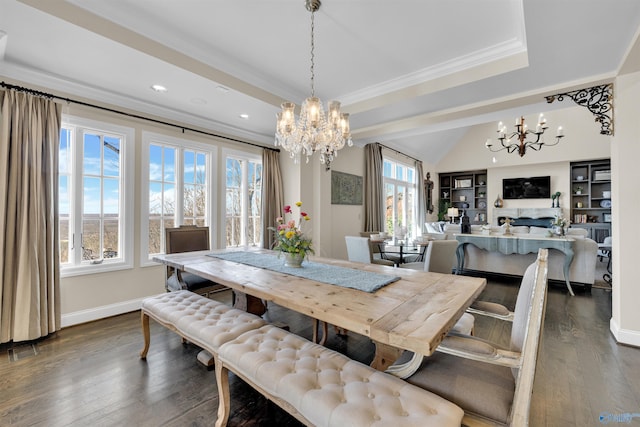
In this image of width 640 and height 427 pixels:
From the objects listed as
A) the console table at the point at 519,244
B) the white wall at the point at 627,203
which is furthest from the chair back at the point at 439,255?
the console table at the point at 519,244

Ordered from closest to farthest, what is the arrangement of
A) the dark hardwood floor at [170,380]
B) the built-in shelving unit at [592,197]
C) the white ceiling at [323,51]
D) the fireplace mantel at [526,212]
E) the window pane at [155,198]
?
the dark hardwood floor at [170,380]
the white ceiling at [323,51]
the window pane at [155,198]
the built-in shelving unit at [592,197]
the fireplace mantel at [526,212]

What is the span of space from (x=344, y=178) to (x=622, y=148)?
3.47 metres

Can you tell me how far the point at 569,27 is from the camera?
1.88m

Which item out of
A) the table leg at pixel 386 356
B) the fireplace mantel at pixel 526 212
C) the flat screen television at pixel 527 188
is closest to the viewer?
the table leg at pixel 386 356

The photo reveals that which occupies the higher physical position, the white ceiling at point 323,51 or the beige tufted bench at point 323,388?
the white ceiling at point 323,51

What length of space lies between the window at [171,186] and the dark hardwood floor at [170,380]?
1.21 metres

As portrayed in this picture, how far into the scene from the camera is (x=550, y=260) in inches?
171

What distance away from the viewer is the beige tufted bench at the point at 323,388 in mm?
962

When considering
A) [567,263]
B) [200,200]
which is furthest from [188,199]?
[567,263]

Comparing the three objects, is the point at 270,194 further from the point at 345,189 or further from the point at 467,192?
the point at 467,192

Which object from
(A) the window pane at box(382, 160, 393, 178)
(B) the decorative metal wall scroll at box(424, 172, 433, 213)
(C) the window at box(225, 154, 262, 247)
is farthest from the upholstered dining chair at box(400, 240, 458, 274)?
(B) the decorative metal wall scroll at box(424, 172, 433, 213)

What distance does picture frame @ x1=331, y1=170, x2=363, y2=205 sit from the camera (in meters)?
4.86

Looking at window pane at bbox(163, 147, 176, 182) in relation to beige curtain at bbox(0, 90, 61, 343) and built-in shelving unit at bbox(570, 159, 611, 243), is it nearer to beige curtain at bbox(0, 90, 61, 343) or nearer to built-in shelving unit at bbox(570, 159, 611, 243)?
beige curtain at bbox(0, 90, 61, 343)

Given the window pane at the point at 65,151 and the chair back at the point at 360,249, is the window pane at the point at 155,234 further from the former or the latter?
the chair back at the point at 360,249
